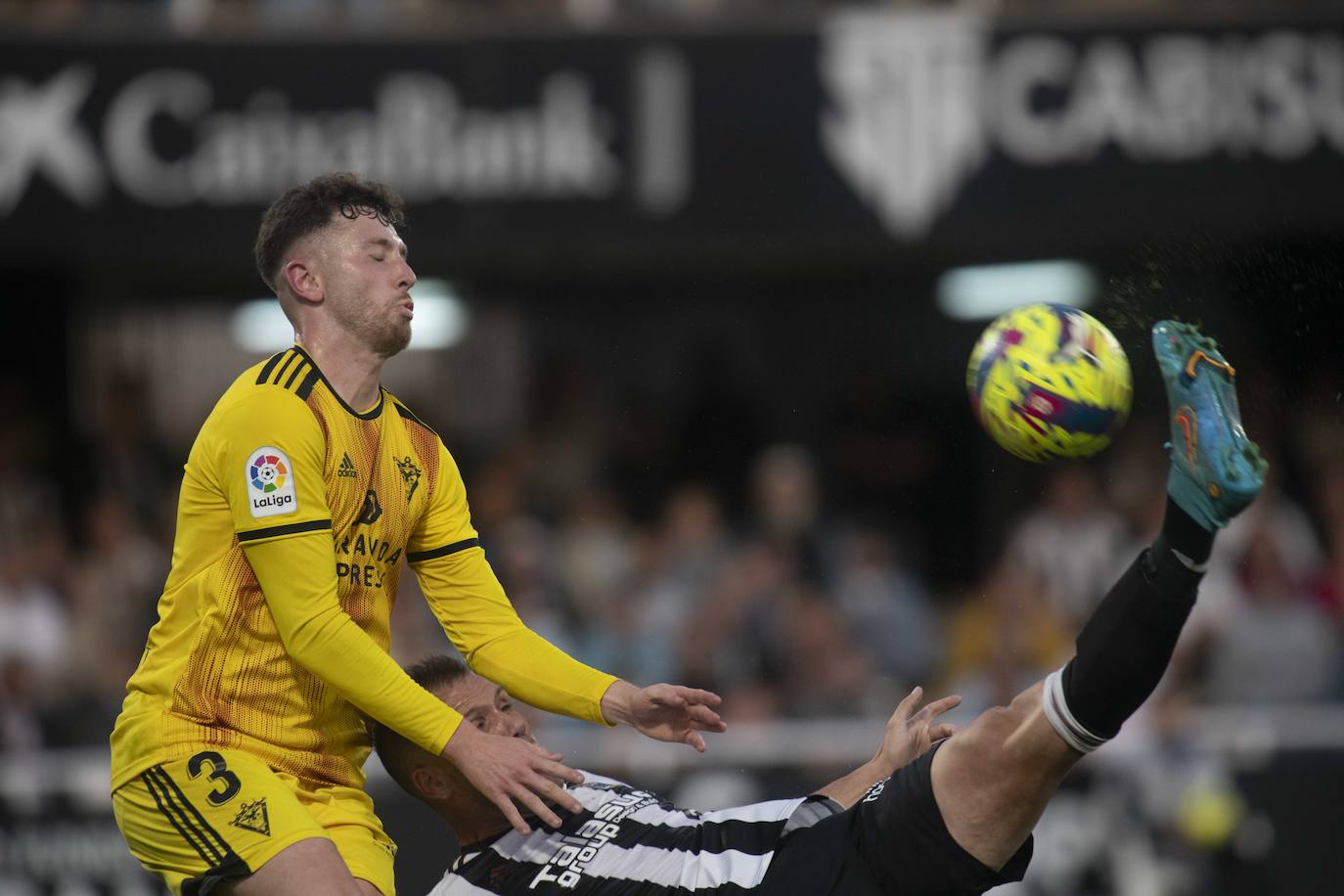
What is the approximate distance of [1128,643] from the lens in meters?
4.48

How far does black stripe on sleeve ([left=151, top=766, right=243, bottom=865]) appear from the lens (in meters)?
4.84

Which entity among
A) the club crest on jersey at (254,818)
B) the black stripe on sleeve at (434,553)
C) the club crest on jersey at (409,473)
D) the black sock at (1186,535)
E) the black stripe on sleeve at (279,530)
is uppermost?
the club crest on jersey at (409,473)

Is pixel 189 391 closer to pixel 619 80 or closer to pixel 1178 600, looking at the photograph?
pixel 619 80

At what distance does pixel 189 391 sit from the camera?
1377 cm

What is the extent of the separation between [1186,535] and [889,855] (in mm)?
1288

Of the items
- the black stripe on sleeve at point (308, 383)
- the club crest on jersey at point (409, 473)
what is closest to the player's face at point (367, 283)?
the black stripe on sleeve at point (308, 383)

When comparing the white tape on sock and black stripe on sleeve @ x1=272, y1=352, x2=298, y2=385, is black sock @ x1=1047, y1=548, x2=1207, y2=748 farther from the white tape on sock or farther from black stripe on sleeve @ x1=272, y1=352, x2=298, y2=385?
black stripe on sleeve @ x1=272, y1=352, x2=298, y2=385

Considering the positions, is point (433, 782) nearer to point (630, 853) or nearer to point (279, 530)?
point (630, 853)

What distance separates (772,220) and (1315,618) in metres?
4.39

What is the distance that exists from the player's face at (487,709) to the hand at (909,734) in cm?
112

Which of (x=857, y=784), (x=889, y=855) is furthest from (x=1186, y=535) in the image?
(x=857, y=784)

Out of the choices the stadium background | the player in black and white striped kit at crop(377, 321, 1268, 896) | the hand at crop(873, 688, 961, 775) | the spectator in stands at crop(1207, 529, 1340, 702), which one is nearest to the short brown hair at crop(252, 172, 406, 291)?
the player in black and white striped kit at crop(377, 321, 1268, 896)

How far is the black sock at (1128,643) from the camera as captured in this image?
14.5ft

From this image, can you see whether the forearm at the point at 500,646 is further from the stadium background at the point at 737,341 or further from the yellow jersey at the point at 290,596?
the stadium background at the point at 737,341
